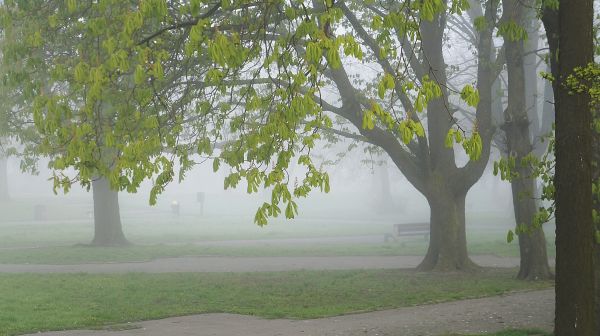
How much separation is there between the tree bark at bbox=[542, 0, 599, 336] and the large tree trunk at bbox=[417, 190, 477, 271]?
1083 centimetres

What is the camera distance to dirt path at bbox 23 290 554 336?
10.1m

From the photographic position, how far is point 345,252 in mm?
24750

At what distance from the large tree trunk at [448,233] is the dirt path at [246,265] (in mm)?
2135

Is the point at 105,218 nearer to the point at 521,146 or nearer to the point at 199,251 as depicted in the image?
the point at 199,251

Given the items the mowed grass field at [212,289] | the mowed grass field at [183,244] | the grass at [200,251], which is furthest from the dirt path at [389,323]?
the mowed grass field at [183,244]

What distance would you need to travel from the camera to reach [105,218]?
28312 mm

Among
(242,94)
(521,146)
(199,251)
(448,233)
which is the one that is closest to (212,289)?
(242,94)

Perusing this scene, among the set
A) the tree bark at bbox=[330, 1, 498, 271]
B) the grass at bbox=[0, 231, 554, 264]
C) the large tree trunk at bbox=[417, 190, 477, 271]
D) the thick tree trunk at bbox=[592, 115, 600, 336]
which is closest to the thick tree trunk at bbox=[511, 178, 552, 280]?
the tree bark at bbox=[330, 1, 498, 271]

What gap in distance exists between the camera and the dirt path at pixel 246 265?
2006 cm

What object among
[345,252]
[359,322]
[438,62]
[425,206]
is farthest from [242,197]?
[359,322]

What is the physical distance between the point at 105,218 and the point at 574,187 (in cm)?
2354

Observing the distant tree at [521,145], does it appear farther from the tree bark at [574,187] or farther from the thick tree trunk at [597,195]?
the tree bark at [574,187]

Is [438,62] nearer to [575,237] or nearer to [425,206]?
[575,237]

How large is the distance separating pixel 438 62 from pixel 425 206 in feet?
181
